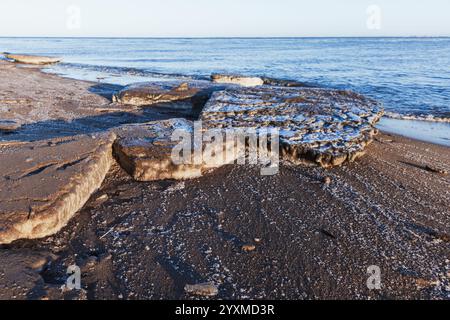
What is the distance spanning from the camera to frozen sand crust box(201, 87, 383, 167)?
414 cm

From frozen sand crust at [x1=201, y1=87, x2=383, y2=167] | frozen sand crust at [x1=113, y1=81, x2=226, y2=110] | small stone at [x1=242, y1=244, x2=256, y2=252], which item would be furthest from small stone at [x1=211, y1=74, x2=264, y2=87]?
small stone at [x1=242, y1=244, x2=256, y2=252]

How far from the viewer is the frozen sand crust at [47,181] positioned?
2521 mm

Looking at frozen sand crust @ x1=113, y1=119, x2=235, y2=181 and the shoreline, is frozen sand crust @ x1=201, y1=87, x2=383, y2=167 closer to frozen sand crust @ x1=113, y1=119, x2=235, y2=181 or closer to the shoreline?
frozen sand crust @ x1=113, y1=119, x2=235, y2=181

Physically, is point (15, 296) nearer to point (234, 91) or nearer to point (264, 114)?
point (264, 114)

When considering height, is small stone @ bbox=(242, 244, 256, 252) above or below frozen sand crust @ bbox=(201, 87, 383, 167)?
below

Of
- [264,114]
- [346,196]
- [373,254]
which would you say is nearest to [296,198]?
[346,196]

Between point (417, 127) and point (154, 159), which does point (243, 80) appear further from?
point (154, 159)

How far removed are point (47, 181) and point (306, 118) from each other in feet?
11.6

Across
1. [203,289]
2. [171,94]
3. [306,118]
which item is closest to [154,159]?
[203,289]

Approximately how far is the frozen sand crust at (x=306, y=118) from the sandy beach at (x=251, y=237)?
0.23 meters

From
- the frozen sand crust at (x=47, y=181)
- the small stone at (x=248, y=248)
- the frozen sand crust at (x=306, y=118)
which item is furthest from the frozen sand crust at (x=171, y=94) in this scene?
the small stone at (x=248, y=248)

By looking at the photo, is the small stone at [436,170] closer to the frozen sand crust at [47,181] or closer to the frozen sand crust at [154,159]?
the frozen sand crust at [154,159]

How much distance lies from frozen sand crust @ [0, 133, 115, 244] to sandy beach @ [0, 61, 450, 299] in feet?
0.14
